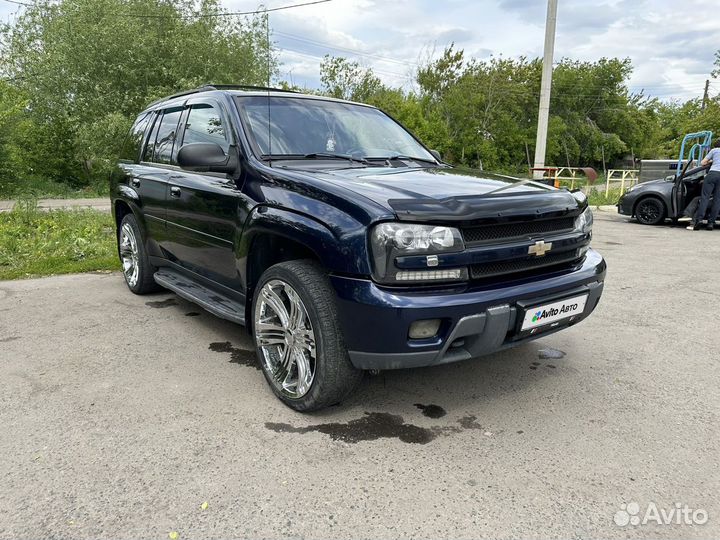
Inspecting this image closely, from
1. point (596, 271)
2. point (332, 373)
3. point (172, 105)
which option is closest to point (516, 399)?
point (596, 271)

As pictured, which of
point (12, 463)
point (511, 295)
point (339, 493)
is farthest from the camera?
point (511, 295)

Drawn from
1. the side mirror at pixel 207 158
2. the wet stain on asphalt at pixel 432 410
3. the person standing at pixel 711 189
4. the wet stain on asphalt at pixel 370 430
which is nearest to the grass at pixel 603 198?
the person standing at pixel 711 189

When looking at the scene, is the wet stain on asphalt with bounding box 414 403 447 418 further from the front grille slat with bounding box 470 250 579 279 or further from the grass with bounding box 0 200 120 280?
the grass with bounding box 0 200 120 280

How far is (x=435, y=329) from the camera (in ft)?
8.18

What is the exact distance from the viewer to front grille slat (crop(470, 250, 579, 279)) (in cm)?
259

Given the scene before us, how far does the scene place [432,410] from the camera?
9.68ft

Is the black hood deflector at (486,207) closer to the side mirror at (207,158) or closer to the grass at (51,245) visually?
the side mirror at (207,158)

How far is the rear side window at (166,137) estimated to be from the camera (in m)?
4.32

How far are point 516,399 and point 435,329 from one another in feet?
3.09

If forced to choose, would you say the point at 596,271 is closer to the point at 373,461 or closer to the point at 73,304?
the point at 373,461

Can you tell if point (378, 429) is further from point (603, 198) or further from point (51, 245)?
point (603, 198)

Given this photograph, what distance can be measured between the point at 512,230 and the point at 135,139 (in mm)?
4014

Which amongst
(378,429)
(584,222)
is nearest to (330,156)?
(584,222)

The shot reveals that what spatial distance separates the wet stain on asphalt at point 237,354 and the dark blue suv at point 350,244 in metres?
0.38
